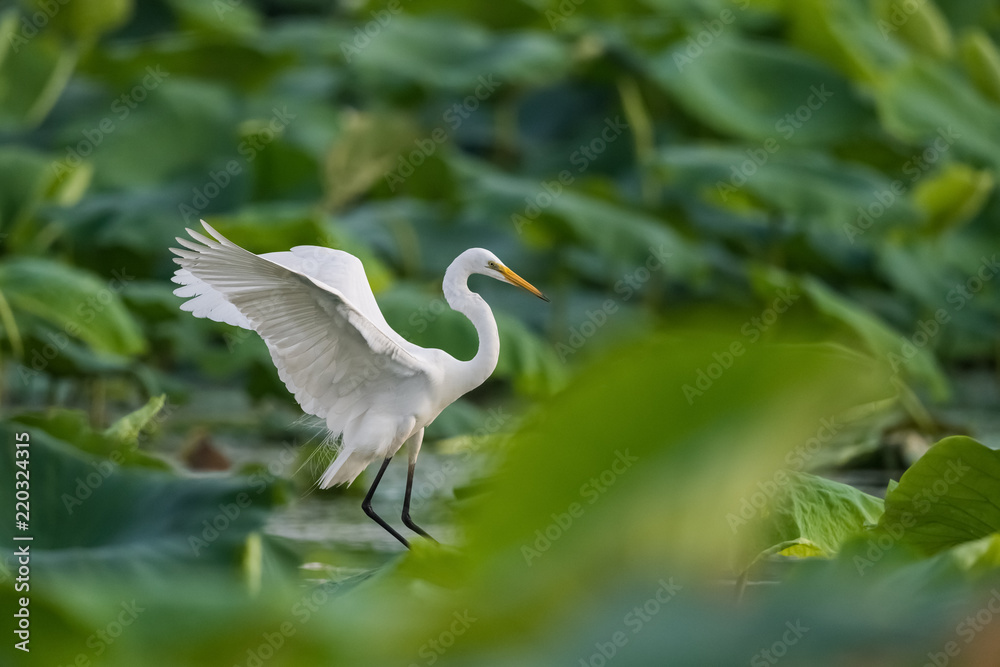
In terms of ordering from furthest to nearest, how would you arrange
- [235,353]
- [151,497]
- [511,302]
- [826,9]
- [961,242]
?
[826,9], [961,242], [511,302], [235,353], [151,497]

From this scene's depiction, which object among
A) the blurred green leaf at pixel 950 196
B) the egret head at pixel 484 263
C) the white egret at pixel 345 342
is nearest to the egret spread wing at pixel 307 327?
the white egret at pixel 345 342

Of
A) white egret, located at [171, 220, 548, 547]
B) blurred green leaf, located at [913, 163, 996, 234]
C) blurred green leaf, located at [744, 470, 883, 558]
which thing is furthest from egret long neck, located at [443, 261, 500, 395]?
blurred green leaf, located at [913, 163, 996, 234]

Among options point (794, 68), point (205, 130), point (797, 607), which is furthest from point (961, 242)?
point (797, 607)

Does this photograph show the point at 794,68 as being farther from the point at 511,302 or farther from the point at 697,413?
the point at 697,413

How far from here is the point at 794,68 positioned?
212 inches

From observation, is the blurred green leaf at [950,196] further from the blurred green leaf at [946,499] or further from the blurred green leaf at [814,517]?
the blurred green leaf at [946,499]

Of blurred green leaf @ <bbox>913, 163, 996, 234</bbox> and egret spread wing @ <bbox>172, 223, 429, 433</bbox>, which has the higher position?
egret spread wing @ <bbox>172, 223, 429, 433</bbox>

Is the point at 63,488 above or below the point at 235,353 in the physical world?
above

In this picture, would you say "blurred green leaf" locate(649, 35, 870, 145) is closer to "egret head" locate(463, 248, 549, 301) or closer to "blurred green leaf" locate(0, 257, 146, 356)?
"blurred green leaf" locate(0, 257, 146, 356)

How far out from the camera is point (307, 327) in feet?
4.65

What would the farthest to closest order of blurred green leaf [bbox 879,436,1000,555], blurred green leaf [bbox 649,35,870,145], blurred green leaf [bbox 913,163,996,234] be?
blurred green leaf [bbox 649,35,870,145]
blurred green leaf [bbox 913,163,996,234]
blurred green leaf [bbox 879,436,1000,555]

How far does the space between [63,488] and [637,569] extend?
133 cm

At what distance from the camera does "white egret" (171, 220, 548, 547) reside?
1361 mm

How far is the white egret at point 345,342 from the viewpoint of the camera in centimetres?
136
